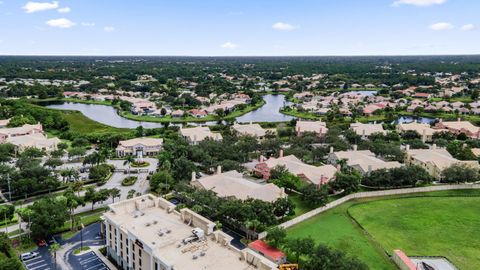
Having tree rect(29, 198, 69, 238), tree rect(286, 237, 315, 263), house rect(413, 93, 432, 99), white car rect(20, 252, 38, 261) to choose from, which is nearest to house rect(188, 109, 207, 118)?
tree rect(29, 198, 69, 238)

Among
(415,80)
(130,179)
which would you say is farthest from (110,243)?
(415,80)

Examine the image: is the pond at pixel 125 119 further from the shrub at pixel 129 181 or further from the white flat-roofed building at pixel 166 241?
the white flat-roofed building at pixel 166 241

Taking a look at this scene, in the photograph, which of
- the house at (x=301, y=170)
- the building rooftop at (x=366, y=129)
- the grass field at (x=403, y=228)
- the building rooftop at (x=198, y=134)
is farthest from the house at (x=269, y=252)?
the building rooftop at (x=366, y=129)

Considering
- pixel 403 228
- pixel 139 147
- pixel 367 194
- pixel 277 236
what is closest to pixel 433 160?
pixel 367 194

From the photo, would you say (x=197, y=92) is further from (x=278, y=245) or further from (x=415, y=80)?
(x=278, y=245)

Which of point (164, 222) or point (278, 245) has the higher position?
point (164, 222)

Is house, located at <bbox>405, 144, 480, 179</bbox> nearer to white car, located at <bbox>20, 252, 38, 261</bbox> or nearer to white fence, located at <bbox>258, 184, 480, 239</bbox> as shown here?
white fence, located at <bbox>258, 184, 480, 239</bbox>
